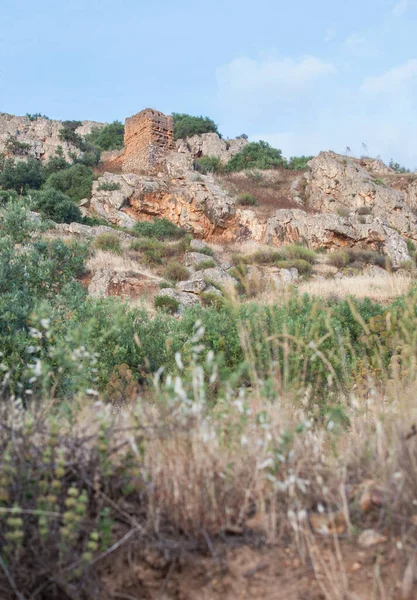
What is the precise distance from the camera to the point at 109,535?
76.7 inches

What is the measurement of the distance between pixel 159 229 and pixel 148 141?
7728mm

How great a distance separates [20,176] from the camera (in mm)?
26344

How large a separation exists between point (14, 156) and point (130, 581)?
31409 mm

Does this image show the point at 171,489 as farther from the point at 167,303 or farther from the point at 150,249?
the point at 150,249

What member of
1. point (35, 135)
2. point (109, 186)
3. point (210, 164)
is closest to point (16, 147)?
point (35, 135)

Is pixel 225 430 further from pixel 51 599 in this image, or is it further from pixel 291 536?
pixel 51 599

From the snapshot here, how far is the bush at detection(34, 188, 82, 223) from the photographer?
2111 centimetres

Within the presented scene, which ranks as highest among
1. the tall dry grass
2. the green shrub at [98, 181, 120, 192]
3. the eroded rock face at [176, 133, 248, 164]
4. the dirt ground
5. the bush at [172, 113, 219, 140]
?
the bush at [172, 113, 219, 140]

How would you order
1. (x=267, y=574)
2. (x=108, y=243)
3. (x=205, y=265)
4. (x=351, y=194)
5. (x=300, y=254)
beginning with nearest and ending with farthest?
(x=267, y=574) < (x=205, y=265) < (x=108, y=243) < (x=300, y=254) < (x=351, y=194)

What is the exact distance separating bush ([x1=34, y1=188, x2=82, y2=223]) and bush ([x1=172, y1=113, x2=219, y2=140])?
18451 millimetres

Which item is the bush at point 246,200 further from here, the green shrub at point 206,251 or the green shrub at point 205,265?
the green shrub at point 205,265

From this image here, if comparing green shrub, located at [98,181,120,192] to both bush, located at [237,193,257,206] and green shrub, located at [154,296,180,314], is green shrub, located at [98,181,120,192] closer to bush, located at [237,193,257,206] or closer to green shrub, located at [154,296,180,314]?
bush, located at [237,193,257,206]

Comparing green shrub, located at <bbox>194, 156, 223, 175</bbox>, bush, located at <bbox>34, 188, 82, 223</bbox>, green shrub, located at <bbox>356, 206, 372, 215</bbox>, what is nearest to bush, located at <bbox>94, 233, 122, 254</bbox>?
bush, located at <bbox>34, 188, 82, 223</bbox>

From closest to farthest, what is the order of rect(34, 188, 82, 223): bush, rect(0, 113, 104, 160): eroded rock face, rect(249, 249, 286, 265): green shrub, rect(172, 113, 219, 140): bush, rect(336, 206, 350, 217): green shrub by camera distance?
rect(249, 249, 286, 265): green shrub, rect(34, 188, 82, 223): bush, rect(336, 206, 350, 217): green shrub, rect(0, 113, 104, 160): eroded rock face, rect(172, 113, 219, 140): bush
